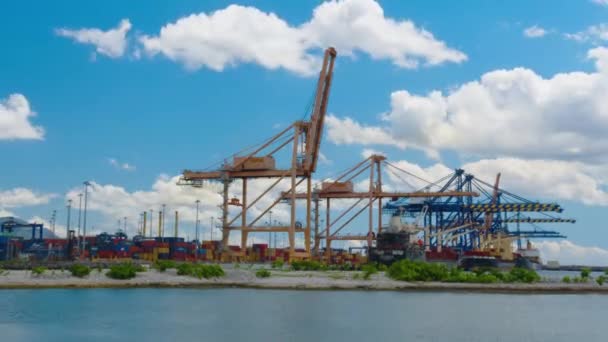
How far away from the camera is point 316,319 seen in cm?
3647

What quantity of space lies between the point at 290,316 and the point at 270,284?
61.4ft

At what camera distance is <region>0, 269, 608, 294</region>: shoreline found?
53.2 metres

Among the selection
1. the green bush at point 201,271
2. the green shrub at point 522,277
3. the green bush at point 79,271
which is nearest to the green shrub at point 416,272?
the green shrub at point 522,277

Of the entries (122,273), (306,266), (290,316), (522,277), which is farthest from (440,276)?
(290,316)

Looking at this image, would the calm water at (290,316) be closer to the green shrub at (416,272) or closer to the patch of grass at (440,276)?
the green shrub at (416,272)

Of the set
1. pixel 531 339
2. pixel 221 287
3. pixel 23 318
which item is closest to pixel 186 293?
pixel 221 287

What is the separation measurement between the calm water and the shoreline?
2004 mm

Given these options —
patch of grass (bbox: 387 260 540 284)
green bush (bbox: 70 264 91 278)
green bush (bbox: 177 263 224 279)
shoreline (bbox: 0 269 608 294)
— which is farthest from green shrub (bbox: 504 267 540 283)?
green bush (bbox: 70 264 91 278)

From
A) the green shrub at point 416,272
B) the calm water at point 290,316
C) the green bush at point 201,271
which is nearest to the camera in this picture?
the calm water at point 290,316

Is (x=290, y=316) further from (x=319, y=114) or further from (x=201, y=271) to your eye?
(x=319, y=114)

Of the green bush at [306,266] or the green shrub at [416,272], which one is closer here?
the green shrub at [416,272]

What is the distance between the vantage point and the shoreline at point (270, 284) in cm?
5322

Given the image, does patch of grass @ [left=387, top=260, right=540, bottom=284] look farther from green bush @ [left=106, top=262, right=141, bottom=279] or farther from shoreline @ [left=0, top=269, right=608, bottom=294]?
green bush @ [left=106, top=262, right=141, bottom=279]

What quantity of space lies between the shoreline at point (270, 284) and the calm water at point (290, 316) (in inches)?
78.9
